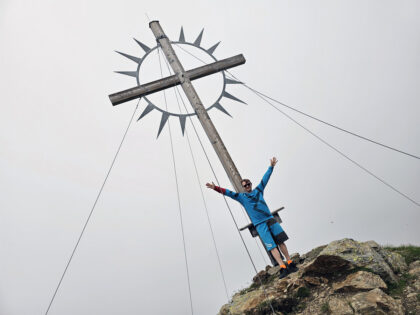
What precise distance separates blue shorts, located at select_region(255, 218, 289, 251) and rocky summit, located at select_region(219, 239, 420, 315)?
61 centimetres

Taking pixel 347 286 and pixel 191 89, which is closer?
pixel 347 286

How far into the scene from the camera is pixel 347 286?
458 cm

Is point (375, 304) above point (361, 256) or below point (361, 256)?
below

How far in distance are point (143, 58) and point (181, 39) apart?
4.27 ft

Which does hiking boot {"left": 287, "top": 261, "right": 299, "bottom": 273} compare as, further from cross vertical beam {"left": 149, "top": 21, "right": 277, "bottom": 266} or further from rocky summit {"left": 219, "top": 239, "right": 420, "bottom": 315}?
cross vertical beam {"left": 149, "top": 21, "right": 277, "bottom": 266}

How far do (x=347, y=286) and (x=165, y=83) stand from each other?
6.00 metres

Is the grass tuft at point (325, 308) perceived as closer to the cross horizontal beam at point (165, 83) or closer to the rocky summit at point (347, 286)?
the rocky summit at point (347, 286)

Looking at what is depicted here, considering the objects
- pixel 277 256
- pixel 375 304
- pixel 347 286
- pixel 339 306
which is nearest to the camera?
pixel 375 304

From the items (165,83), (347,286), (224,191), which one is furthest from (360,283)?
(165,83)

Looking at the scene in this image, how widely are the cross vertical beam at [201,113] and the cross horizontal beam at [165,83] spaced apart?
20 centimetres

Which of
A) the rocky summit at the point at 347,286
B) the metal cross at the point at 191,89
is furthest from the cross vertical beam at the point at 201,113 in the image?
the rocky summit at the point at 347,286

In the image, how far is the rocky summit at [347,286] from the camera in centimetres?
416

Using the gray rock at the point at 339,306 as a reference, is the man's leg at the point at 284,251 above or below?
above

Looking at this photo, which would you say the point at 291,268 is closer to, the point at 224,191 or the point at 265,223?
the point at 265,223
